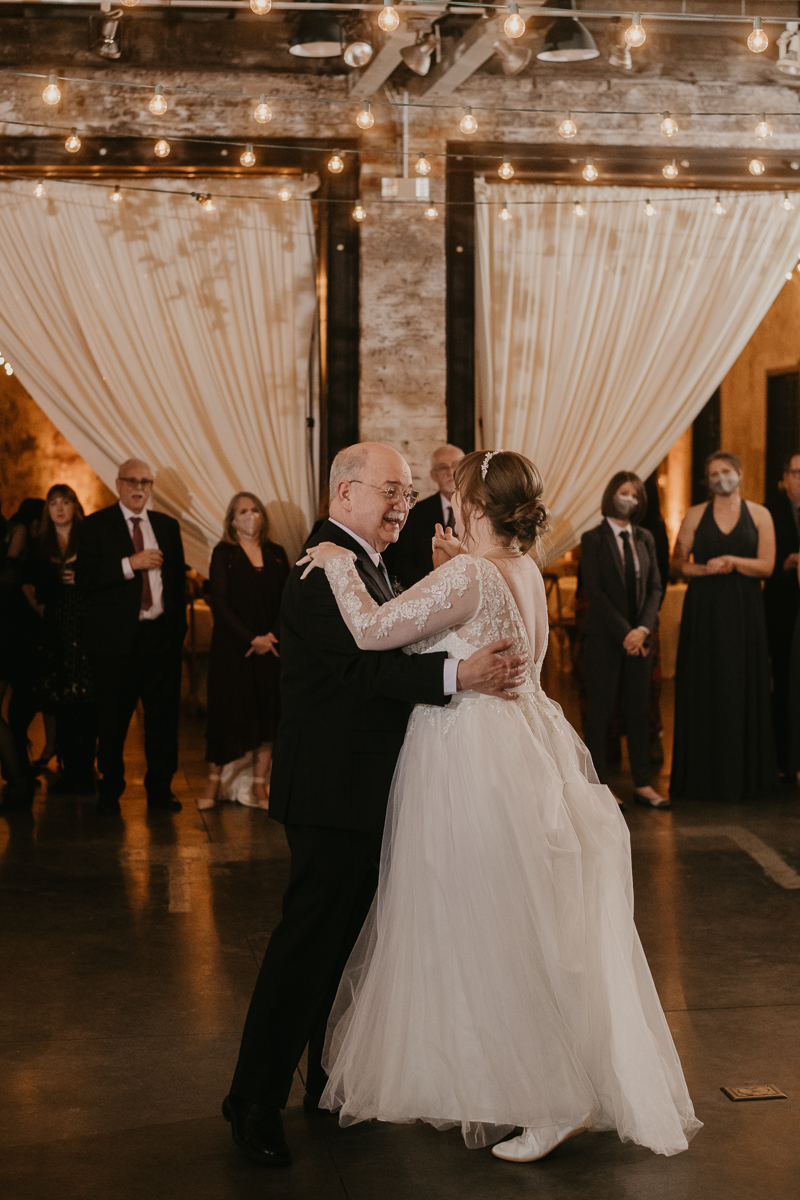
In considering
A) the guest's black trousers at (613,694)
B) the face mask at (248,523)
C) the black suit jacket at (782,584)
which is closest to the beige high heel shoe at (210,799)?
the face mask at (248,523)

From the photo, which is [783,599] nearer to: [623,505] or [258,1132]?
[623,505]

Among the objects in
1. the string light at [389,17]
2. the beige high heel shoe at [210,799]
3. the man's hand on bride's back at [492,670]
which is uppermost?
the string light at [389,17]

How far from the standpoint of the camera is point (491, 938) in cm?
272

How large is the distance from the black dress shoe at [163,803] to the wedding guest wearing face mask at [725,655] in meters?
2.44

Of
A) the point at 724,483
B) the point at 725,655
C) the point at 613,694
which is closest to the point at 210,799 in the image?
the point at 613,694

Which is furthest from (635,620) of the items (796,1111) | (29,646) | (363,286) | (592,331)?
(796,1111)

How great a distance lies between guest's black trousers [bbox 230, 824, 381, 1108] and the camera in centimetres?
277

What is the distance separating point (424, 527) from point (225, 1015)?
10.6 feet

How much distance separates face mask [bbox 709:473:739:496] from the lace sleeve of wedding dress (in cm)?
389

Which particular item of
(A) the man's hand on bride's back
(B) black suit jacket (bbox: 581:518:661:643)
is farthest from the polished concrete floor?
(A) the man's hand on bride's back

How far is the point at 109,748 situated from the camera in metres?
6.07

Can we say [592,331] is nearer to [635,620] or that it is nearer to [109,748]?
[635,620]

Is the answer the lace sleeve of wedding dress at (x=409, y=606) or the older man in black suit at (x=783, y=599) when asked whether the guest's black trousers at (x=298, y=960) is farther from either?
the older man in black suit at (x=783, y=599)

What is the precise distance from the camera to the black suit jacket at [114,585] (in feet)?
19.8
